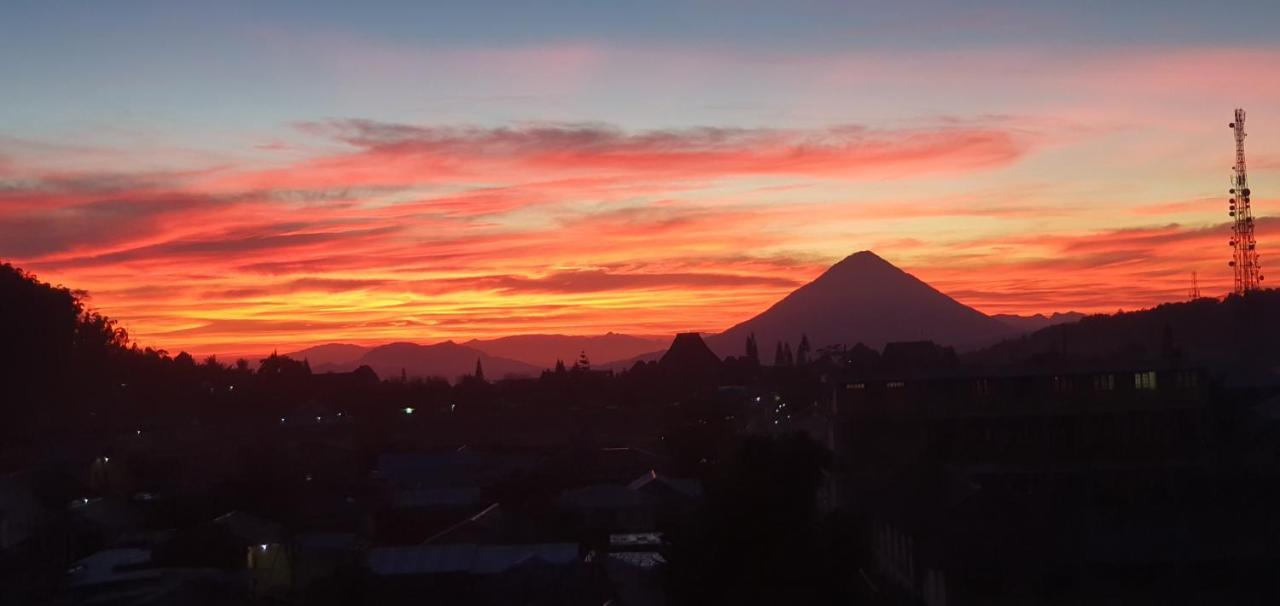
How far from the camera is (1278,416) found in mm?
34062

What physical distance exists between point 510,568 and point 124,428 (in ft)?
126

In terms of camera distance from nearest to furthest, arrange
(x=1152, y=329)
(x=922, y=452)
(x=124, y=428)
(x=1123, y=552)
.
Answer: (x=1123, y=552) → (x=922, y=452) → (x=124, y=428) → (x=1152, y=329)

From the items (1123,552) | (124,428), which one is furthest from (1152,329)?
(1123,552)

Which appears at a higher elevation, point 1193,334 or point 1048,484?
point 1193,334

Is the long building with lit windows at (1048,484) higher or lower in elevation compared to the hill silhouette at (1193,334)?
lower

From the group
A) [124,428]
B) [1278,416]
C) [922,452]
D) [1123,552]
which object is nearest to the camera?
[1123,552]

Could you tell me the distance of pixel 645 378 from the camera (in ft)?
241

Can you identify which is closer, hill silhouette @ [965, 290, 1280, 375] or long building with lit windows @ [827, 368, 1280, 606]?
long building with lit windows @ [827, 368, 1280, 606]

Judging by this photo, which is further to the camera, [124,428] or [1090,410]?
[124,428]

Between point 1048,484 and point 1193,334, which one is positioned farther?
point 1193,334

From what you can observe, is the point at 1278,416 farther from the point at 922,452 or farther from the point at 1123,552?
the point at 1123,552

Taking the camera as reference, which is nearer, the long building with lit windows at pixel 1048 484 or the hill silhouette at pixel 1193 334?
the long building with lit windows at pixel 1048 484

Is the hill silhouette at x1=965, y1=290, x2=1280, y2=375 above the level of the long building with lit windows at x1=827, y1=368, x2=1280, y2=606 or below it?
above

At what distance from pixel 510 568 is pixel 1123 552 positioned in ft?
29.2
